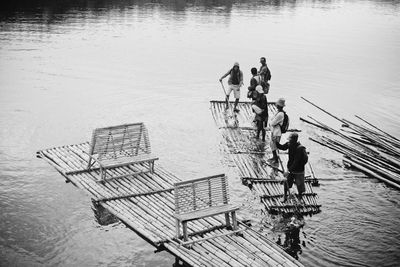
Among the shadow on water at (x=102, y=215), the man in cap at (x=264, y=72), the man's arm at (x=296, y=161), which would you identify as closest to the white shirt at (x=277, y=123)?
the man's arm at (x=296, y=161)

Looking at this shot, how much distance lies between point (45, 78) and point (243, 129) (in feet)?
44.5

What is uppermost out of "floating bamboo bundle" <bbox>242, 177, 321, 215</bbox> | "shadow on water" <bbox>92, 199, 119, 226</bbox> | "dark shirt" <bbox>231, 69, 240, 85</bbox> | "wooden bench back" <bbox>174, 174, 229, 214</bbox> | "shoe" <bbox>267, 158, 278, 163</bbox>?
"dark shirt" <bbox>231, 69, 240, 85</bbox>

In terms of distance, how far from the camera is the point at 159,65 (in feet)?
111

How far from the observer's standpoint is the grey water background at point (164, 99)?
518 inches

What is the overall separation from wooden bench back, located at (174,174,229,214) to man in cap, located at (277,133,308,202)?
276cm

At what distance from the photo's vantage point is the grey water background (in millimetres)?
13156

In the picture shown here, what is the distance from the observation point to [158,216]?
1348 cm

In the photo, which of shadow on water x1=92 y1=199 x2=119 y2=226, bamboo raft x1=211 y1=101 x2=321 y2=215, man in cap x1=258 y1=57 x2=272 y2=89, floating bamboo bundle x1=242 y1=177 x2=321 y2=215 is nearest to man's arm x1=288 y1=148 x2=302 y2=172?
bamboo raft x1=211 y1=101 x2=321 y2=215

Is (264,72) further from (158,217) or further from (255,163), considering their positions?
(158,217)

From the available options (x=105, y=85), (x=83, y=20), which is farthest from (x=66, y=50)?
(x=83, y=20)

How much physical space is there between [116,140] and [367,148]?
10384 mm

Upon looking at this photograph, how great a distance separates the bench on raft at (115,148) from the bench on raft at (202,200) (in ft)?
11.5

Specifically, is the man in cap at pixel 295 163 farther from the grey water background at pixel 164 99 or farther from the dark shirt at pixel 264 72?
the dark shirt at pixel 264 72

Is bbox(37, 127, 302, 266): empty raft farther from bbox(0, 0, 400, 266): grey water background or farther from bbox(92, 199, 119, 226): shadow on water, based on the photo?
bbox(0, 0, 400, 266): grey water background
